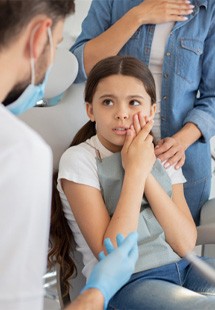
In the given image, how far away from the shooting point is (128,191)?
5.45 ft

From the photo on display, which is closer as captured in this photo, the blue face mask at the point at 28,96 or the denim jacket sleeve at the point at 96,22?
the blue face mask at the point at 28,96

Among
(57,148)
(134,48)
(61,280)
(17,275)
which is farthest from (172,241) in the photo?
(17,275)

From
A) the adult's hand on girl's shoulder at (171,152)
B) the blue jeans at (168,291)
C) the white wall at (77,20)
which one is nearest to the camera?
the blue jeans at (168,291)

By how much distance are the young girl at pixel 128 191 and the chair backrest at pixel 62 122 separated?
0.09 meters

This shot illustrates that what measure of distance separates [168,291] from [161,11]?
87 cm

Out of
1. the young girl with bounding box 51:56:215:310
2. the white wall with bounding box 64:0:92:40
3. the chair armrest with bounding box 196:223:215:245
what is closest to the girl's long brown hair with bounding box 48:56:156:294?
the young girl with bounding box 51:56:215:310

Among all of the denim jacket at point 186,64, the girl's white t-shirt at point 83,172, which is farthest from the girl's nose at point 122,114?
the denim jacket at point 186,64

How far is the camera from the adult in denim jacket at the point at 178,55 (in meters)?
1.94

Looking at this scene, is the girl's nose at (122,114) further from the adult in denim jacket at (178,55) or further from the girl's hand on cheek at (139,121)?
the adult in denim jacket at (178,55)

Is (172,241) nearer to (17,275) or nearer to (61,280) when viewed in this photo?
(61,280)

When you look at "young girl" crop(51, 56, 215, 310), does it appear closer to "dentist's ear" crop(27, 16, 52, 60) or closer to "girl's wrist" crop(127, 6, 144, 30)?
"girl's wrist" crop(127, 6, 144, 30)

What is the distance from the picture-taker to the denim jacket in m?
1.96

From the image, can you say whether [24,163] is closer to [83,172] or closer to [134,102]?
[83,172]

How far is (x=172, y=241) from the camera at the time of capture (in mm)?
1773
